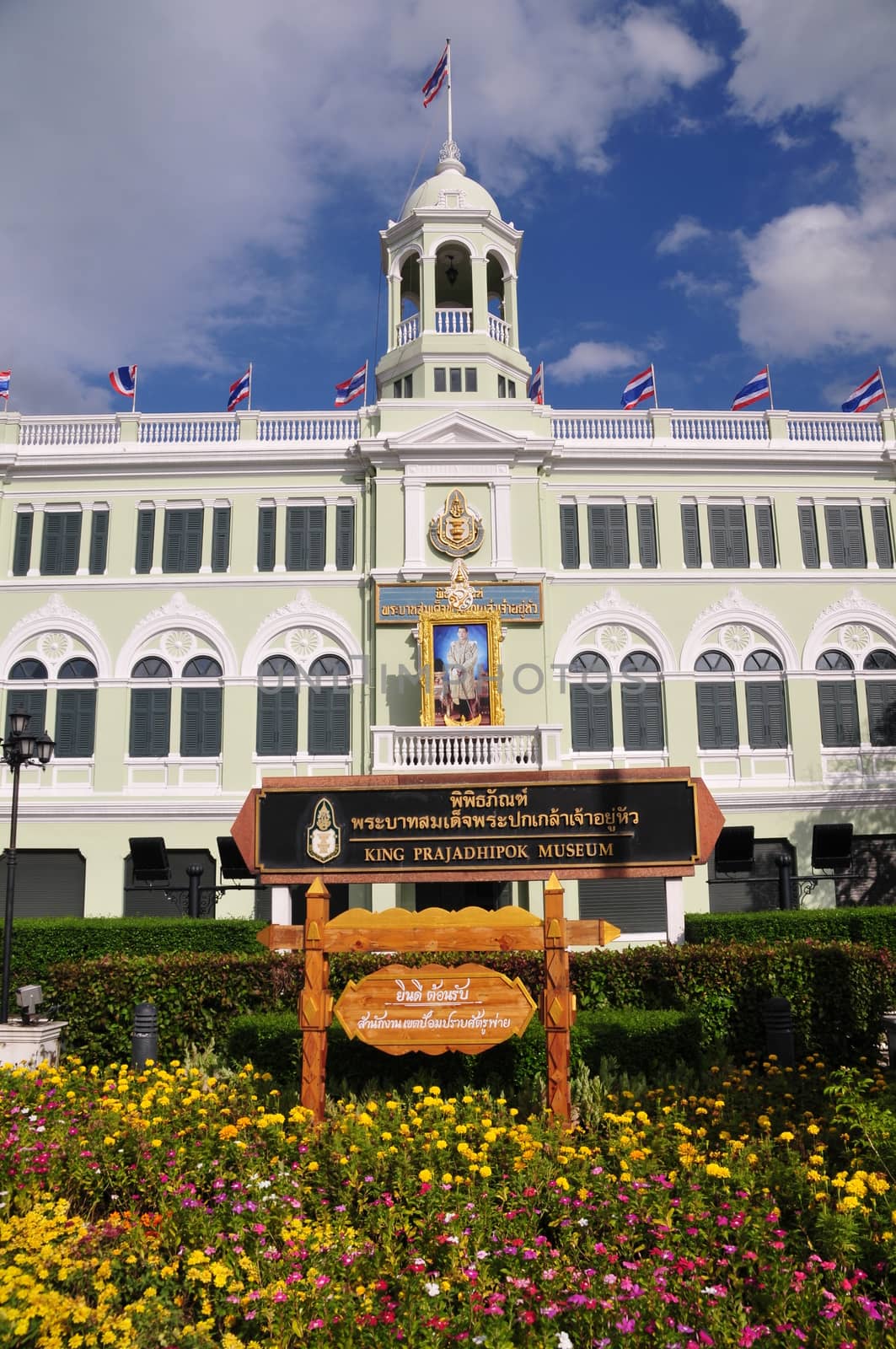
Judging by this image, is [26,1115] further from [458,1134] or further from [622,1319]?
[622,1319]

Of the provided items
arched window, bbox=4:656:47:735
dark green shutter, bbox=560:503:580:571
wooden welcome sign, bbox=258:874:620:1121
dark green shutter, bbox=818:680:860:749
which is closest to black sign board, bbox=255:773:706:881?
wooden welcome sign, bbox=258:874:620:1121

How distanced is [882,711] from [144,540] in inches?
834

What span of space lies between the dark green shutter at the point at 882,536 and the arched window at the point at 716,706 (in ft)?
18.6

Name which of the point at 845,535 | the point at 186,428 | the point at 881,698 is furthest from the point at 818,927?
the point at 186,428

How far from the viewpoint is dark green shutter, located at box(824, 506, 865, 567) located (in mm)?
29078

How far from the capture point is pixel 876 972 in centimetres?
1328

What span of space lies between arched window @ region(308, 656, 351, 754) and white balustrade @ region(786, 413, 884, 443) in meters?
15.2

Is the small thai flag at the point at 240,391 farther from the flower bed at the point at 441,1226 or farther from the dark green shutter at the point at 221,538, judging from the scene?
the flower bed at the point at 441,1226

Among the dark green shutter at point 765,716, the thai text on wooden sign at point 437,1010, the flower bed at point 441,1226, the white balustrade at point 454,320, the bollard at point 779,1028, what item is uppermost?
the white balustrade at point 454,320

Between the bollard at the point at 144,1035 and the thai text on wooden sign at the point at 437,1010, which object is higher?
the thai text on wooden sign at the point at 437,1010

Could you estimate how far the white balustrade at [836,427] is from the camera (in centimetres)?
3017

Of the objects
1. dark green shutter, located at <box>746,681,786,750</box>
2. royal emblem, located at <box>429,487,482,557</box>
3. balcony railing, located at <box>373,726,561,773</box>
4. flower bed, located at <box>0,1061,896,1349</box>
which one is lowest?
flower bed, located at <box>0,1061,896,1349</box>

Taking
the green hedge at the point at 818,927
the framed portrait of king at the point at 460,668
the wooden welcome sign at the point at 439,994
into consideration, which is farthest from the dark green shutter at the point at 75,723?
the wooden welcome sign at the point at 439,994

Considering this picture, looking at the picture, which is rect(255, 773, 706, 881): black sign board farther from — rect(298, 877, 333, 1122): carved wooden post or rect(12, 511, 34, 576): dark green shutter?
rect(12, 511, 34, 576): dark green shutter
